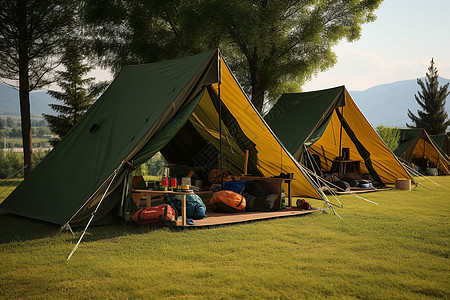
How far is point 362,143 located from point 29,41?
30.6ft

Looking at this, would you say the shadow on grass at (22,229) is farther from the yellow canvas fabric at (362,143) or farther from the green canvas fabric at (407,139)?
the green canvas fabric at (407,139)

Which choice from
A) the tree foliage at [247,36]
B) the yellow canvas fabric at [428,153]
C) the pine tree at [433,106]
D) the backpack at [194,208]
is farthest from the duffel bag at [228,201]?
the pine tree at [433,106]

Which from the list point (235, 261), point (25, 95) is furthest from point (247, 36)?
point (235, 261)

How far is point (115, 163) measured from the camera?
15.7 ft

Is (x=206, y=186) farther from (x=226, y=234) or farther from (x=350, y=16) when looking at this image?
(x=350, y=16)

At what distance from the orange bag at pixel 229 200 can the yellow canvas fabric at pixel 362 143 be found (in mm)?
4258

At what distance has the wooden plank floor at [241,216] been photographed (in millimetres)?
4959

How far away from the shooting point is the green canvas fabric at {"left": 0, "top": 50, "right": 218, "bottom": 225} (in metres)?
4.84

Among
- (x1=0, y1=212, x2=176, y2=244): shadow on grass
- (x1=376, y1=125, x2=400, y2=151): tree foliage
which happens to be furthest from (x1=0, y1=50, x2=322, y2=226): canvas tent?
(x1=376, y1=125, x2=400, y2=151): tree foliage

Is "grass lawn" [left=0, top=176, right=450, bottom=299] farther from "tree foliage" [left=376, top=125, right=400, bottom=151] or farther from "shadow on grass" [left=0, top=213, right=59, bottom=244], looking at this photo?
"tree foliage" [left=376, top=125, right=400, bottom=151]

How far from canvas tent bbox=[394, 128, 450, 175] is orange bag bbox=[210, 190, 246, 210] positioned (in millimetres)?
11501

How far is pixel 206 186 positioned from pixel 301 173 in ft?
5.69

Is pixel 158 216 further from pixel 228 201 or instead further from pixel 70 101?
pixel 70 101

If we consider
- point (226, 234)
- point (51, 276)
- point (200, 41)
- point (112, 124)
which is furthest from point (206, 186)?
point (200, 41)
